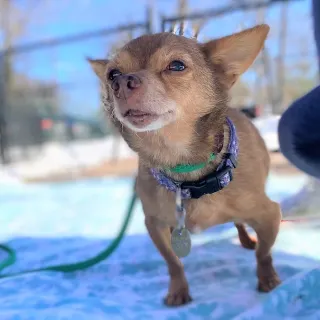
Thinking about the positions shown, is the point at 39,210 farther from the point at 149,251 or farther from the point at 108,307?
the point at 108,307

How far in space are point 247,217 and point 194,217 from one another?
20cm

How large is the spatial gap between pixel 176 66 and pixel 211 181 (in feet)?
1.33

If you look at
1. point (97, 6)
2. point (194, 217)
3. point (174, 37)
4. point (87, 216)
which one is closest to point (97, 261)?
point (194, 217)

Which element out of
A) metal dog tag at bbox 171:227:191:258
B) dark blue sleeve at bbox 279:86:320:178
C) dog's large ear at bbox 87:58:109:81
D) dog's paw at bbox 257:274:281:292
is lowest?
dog's paw at bbox 257:274:281:292

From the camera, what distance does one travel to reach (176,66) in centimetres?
147

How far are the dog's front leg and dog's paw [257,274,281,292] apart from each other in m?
0.27

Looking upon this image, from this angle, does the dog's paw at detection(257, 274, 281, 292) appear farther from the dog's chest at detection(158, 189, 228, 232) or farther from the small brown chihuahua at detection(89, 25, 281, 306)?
the dog's chest at detection(158, 189, 228, 232)

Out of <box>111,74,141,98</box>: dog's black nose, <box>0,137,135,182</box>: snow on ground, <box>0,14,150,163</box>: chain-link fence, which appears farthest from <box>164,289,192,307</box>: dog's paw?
<box>0,137,135,182</box>: snow on ground

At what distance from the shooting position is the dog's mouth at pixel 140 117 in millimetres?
1367

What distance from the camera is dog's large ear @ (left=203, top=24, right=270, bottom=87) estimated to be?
1.49 metres

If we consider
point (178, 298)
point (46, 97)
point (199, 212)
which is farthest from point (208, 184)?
point (46, 97)

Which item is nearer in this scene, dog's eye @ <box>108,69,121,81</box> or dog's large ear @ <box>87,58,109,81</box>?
dog's eye @ <box>108,69,121,81</box>

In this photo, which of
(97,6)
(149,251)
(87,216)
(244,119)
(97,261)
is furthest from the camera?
(97,6)

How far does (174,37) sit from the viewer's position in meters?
1.56
